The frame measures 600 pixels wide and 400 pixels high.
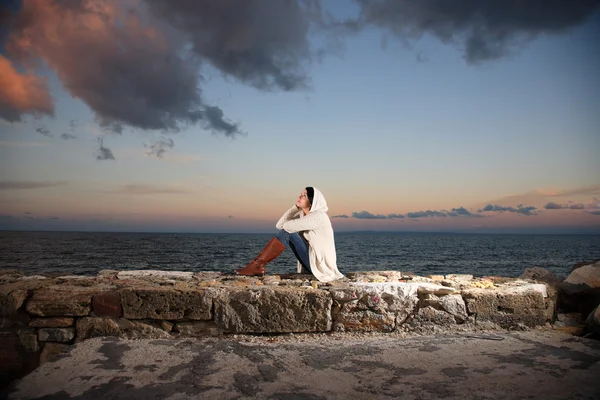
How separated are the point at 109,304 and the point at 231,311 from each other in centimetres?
143

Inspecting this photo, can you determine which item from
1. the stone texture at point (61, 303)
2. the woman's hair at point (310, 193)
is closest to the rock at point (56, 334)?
the stone texture at point (61, 303)

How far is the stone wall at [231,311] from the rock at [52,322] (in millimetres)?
12

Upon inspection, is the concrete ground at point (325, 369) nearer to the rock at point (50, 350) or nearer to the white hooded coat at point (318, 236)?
the rock at point (50, 350)

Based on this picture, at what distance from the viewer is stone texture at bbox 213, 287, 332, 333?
4688mm

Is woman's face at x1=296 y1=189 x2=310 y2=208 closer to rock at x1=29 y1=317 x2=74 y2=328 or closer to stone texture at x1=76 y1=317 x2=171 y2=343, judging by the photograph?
stone texture at x1=76 y1=317 x2=171 y2=343

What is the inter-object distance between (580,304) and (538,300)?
1022 millimetres

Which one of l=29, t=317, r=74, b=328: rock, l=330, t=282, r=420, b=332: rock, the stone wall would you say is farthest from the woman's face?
l=29, t=317, r=74, b=328: rock

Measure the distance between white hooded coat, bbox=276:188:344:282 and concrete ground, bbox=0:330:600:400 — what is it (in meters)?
1.25

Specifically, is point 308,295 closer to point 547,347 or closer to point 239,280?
point 239,280

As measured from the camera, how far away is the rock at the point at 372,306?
15.8 ft

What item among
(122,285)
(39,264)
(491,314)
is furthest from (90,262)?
(491,314)

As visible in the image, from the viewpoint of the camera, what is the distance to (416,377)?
3410 mm

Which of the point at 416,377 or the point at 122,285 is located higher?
the point at 122,285

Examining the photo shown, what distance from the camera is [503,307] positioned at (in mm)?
4918
